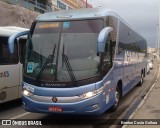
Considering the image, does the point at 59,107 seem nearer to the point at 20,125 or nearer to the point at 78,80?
the point at 78,80

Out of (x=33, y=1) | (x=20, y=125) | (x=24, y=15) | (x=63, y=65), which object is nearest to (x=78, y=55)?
(x=63, y=65)

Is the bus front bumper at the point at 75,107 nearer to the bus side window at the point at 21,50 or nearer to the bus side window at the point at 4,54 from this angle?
the bus side window at the point at 4,54

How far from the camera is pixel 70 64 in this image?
333 inches

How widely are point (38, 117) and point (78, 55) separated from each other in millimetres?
2736

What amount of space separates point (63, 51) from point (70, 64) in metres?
0.42

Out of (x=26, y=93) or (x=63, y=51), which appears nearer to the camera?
(x=63, y=51)

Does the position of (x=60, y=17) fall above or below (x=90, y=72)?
above

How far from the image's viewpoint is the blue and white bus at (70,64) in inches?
326

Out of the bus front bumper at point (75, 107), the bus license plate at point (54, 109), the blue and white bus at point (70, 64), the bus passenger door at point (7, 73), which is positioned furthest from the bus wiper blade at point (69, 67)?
the bus passenger door at point (7, 73)

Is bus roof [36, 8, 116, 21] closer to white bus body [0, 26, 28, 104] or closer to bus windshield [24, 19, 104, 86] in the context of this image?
bus windshield [24, 19, 104, 86]

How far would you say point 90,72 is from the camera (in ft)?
27.6

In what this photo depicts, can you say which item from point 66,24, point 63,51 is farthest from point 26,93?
point 66,24

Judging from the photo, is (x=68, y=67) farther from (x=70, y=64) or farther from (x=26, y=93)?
(x=26, y=93)

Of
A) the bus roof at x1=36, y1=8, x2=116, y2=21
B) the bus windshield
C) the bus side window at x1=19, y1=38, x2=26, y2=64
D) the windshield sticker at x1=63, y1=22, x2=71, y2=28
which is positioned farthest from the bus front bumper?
the bus side window at x1=19, y1=38, x2=26, y2=64
